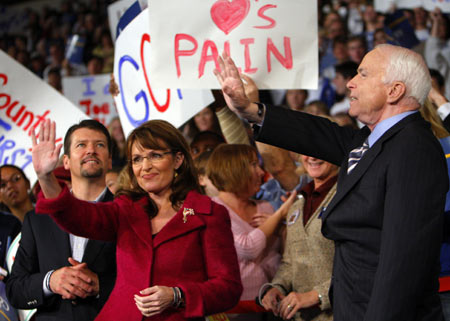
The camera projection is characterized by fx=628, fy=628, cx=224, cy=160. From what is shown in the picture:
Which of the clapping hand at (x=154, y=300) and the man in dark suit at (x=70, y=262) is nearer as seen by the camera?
the clapping hand at (x=154, y=300)

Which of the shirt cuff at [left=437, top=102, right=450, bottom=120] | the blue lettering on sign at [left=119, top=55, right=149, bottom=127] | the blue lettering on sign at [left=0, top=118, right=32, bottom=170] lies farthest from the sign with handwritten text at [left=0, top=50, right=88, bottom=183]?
the shirt cuff at [left=437, top=102, right=450, bottom=120]

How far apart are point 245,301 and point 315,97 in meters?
3.89

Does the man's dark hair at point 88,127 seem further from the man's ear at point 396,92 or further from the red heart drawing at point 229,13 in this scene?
the man's ear at point 396,92

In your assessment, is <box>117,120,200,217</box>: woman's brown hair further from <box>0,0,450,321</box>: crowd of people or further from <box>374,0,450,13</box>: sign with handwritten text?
<box>374,0,450,13</box>: sign with handwritten text

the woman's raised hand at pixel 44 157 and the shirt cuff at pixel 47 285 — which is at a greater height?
the woman's raised hand at pixel 44 157

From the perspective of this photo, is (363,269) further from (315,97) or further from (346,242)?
(315,97)

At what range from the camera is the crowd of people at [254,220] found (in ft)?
6.00

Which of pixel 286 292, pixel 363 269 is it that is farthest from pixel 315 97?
pixel 363 269

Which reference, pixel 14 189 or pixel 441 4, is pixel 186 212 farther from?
pixel 441 4

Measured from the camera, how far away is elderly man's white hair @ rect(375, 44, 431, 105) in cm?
199

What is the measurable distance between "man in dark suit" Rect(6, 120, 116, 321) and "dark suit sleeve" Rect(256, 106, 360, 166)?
2.73 feet

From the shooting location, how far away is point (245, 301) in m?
3.18

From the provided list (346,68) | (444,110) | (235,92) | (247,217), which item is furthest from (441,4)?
(235,92)

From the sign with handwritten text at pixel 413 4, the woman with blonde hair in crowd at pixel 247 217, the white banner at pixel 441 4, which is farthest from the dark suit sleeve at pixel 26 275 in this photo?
the white banner at pixel 441 4
